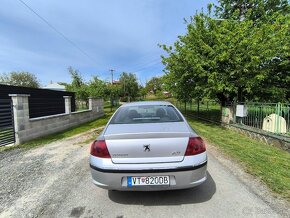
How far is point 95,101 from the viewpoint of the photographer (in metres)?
16.8

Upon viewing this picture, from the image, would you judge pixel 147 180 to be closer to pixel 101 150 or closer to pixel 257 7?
pixel 101 150

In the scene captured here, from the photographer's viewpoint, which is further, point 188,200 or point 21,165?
point 21,165

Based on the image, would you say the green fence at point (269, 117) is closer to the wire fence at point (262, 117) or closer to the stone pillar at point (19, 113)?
the wire fence at point (262, 117)

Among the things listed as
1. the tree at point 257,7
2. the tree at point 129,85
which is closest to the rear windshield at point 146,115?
the tree at point 257,7

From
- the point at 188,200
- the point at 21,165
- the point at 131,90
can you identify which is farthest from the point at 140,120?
the point at 131,90

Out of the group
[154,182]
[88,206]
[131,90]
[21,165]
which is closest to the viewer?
[154,182]

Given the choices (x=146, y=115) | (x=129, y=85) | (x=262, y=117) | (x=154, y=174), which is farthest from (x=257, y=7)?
(x=129, y=85)

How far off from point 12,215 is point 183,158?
2.49 metres

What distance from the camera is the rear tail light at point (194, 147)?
2.62 m

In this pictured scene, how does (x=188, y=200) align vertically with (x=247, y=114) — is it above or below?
below

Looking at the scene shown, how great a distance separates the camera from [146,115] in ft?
13.0

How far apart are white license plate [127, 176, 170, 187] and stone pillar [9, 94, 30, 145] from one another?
6082 millimetres

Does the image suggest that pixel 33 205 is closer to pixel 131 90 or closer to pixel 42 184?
pixel 42 184

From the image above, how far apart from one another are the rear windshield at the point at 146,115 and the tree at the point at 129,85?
49075mm
